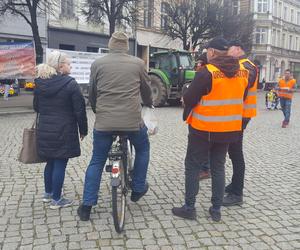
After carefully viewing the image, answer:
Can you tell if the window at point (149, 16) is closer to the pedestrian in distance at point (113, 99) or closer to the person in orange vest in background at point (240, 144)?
the person in orange vest in background at point (240, 144)

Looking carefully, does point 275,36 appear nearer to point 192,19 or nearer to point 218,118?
point 192,19

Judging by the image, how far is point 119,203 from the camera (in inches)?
160

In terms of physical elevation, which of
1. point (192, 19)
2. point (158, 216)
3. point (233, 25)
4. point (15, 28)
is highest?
point (192, 19)

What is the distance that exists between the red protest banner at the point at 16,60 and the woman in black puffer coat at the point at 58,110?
1241cm

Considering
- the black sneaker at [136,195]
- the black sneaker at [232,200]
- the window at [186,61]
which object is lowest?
the black sneaker at [232,200]

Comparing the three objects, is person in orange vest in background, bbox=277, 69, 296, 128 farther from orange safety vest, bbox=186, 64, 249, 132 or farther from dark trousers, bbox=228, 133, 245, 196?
orange safety vest, bbox=186, 64, 249, 132

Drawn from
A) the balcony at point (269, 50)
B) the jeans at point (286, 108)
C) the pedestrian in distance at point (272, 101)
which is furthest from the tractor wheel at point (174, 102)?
the balcony at point (269, 50)

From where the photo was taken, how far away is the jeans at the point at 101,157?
161 inches

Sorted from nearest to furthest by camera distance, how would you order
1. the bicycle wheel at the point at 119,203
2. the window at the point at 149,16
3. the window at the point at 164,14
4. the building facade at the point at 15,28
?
the bicycle wheel at the point at 119,203, the building facade at the point at 15,28, the window at the point at 164,14, the window at the point at 149,16

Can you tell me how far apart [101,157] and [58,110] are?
2.20ft

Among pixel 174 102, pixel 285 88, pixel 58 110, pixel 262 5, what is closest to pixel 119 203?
pixel 58 110

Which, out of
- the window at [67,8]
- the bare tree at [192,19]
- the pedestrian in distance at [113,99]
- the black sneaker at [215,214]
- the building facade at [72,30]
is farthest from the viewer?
the bare tree at [192,19]

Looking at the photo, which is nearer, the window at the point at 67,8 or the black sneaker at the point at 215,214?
the black sneaker at the point at 215,214

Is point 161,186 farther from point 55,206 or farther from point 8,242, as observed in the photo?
point 8,242
